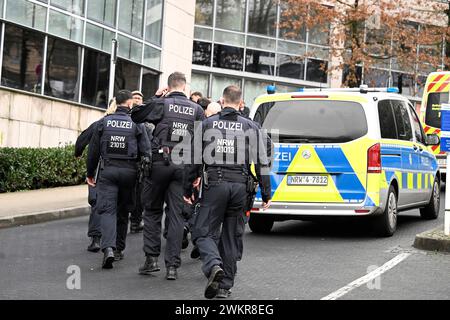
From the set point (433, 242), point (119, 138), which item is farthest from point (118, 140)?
point (433, 242)

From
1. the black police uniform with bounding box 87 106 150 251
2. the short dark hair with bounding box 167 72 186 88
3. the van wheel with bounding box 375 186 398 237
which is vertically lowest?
the van wheel with bounding box 375 186 398 237

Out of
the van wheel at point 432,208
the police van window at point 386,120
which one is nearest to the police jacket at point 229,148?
the police van window at point 386,120

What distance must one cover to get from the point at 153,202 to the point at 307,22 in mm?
22782

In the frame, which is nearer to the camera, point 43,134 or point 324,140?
point 324,140

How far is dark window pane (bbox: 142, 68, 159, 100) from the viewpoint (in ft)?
85.1

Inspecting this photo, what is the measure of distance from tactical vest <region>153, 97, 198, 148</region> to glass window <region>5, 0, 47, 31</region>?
11.9 m

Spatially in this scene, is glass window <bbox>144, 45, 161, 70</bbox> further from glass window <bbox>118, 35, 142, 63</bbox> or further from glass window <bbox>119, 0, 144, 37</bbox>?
glass window <bbox>119, 0, 144, 37</bbox>

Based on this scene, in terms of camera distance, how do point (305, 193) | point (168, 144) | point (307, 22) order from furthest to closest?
1. point (307, 22)
2. point (305, 193)
3. point (168, 144)

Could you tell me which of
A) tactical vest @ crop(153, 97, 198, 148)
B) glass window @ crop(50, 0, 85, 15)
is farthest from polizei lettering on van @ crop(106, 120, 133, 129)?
glass window @ crop(50, 0, 85, 15)

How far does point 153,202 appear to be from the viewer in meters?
8.66
